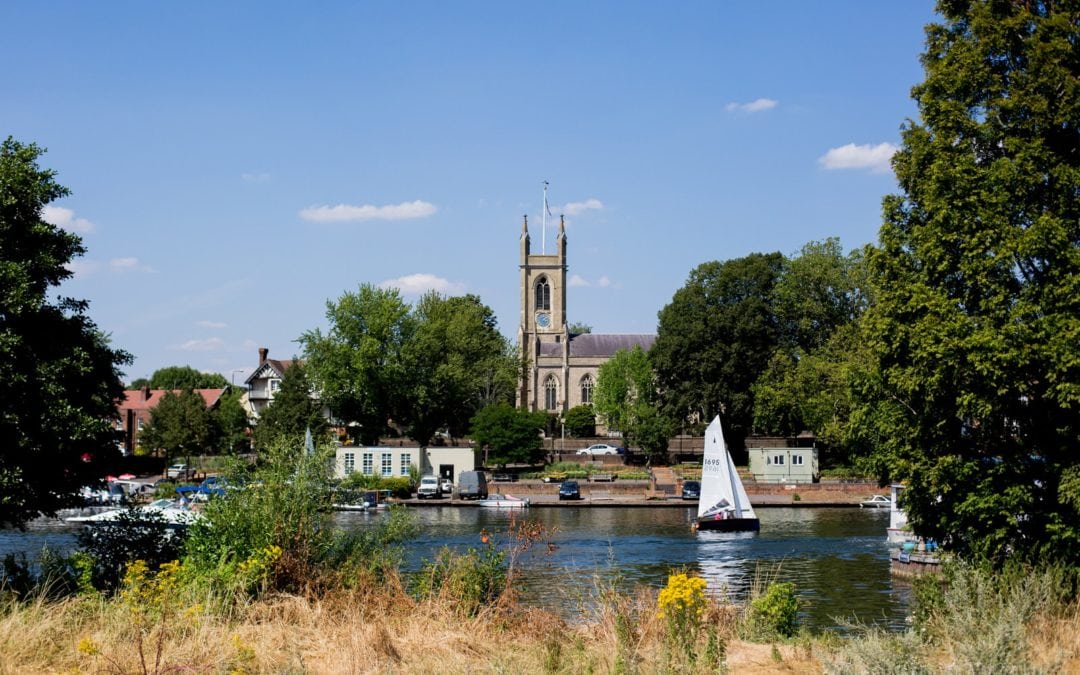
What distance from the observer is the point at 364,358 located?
8181 centimetres

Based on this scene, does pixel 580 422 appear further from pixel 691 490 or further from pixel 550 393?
pixel 691 490

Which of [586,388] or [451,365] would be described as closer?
[451,365]

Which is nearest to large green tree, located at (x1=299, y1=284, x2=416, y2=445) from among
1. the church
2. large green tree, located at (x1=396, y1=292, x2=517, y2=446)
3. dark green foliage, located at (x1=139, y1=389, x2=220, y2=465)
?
large green tree, located at (x1=396, y1=292, x2=517, y2=446)

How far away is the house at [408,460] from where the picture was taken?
7306 cm

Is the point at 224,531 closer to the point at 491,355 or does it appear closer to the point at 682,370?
the point at 682,370

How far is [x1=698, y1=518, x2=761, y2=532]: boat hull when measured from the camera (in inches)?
1944

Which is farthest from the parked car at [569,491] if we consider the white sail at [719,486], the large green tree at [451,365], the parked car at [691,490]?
the large green tree at [451,365]

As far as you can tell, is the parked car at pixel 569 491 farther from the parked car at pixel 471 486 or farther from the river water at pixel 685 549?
the parked car at pixel 471 486

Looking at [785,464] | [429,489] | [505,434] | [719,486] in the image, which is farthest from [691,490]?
[505,434]

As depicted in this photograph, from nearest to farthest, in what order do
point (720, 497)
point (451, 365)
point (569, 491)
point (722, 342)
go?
point (720, 497)
point (569, 491)
point (722, 342)
point (451, 365)

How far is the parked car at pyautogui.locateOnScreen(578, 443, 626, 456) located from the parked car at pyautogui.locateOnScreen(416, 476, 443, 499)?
74.4 ft

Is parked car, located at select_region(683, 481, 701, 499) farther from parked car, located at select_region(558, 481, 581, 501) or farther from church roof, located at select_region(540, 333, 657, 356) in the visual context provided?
church roof, located at select_region(540, 333, 657, 356)

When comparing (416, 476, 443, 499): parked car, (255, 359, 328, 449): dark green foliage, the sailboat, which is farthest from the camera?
(255, 359, 328, 449): dark green foliage

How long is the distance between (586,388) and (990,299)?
110237 mm
